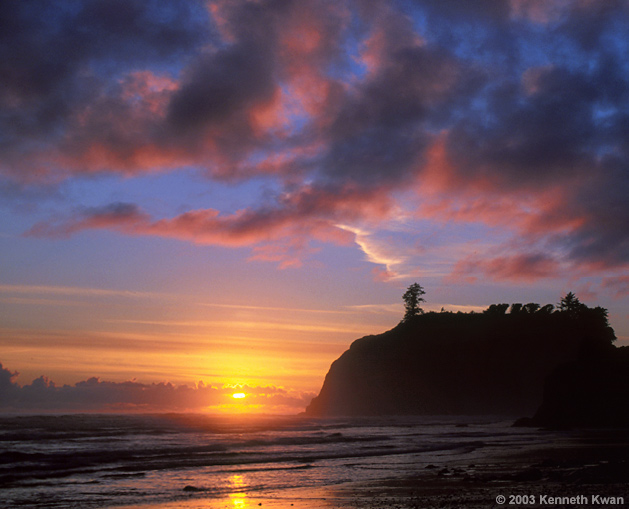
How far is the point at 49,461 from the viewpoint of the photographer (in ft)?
100.0

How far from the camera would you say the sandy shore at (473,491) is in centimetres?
1512

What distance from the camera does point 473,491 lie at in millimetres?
17312

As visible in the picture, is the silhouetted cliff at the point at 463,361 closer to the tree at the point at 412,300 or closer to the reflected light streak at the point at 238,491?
the tree at the point at 412,300

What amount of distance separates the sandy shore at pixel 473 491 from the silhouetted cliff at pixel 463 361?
348ft

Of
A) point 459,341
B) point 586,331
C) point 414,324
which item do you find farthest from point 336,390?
point 586,331

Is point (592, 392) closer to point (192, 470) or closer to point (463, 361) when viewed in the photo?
point (192, 470)

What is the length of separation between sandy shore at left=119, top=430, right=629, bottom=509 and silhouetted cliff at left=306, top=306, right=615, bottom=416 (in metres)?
106

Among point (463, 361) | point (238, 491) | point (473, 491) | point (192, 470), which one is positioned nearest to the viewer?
point (473, 491)

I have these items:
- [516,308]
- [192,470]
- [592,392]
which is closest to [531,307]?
[516,308]

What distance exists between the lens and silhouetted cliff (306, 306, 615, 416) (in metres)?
121

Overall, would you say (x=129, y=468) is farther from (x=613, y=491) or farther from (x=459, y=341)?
(x=459, y=341)

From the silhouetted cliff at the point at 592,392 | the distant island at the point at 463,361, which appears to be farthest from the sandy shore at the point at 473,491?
the distant island at the point at 463,361

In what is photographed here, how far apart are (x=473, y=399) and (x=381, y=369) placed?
25.6 meters

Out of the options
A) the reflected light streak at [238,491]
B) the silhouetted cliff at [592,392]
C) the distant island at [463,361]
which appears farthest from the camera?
the distant island at [463,361]
